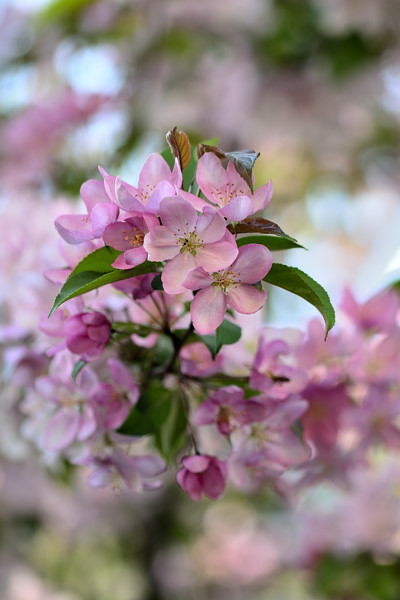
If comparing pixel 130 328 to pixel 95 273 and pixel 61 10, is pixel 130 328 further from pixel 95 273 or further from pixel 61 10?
pixel 61 10

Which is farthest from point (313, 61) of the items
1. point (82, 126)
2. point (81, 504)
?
point (81, 504)

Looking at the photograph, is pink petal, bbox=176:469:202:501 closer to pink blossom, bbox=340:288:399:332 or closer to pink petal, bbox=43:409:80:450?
pink petal, bbox=43:409:80:450

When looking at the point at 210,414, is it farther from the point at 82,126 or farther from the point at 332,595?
the point at 82,126

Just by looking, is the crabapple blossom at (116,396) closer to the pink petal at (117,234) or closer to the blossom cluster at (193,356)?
the blossom cluster at (193,356)

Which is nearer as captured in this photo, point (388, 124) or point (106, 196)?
point (106, 196)

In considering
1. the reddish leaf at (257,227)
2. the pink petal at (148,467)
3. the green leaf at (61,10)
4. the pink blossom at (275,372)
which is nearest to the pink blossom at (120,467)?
the pink petal at (148,467)
